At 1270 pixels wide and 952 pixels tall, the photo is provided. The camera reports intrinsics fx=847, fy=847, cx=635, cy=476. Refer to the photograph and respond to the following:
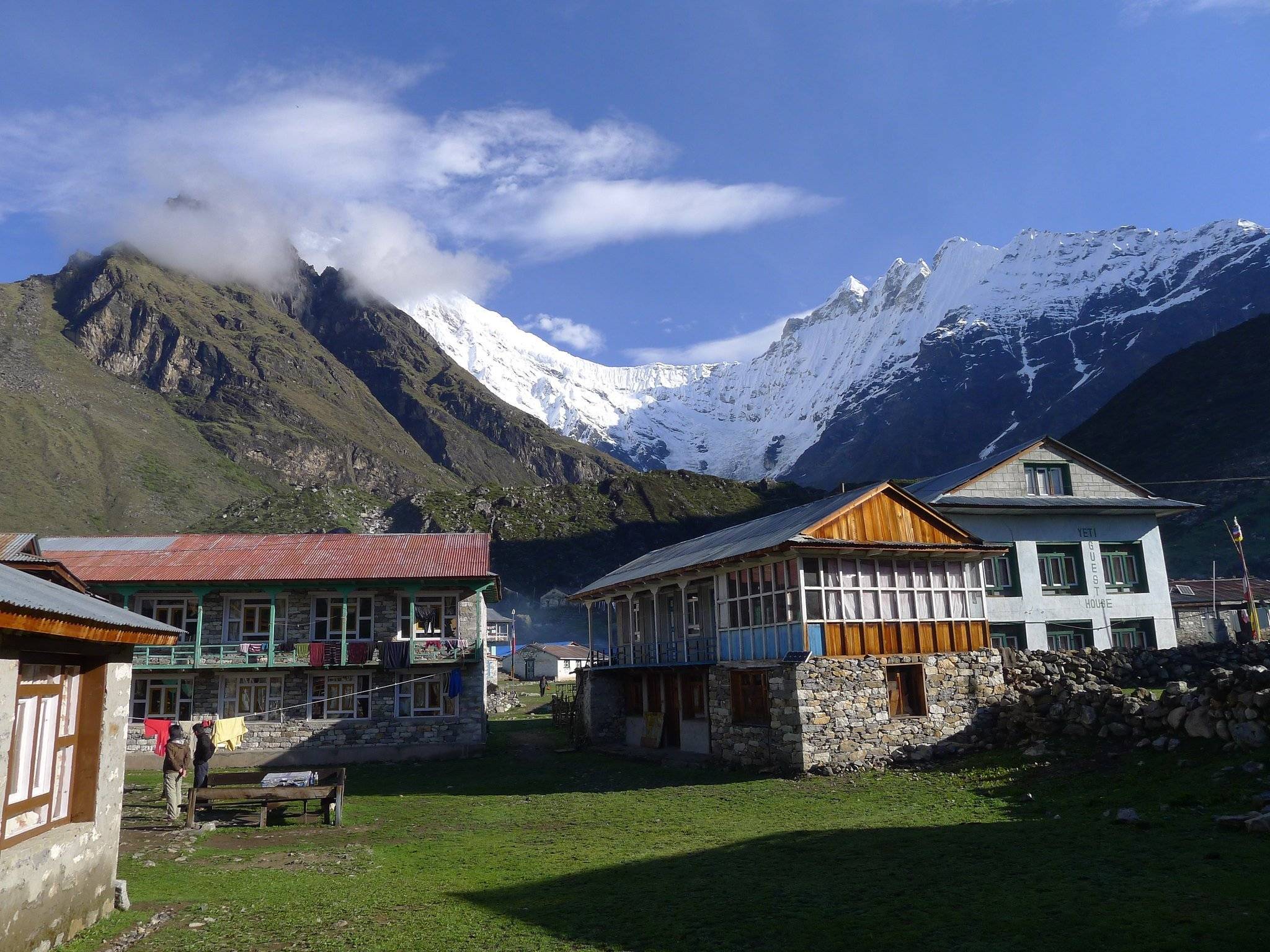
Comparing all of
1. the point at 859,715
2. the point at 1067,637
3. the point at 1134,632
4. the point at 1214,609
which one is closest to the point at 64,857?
the point at 859,715

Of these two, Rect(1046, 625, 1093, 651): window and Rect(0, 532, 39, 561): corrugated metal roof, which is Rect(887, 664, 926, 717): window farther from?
Rect(0, 532, 39, 561): corrugated metal roof

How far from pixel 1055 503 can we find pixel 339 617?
27341 mm

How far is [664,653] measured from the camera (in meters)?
29.4

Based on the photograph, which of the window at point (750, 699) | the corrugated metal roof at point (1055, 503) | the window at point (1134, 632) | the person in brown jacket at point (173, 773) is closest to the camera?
the person in brown jacket at point (173, 773)

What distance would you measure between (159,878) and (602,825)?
25.0ft

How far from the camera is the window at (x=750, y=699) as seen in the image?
2319 centimetres

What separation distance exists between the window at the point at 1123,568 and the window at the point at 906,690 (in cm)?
1410

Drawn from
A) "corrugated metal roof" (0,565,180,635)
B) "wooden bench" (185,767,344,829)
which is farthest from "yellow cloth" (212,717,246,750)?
"corrugated metal roof" (0,565,180,635)

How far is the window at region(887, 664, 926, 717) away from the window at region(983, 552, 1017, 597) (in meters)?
9.72

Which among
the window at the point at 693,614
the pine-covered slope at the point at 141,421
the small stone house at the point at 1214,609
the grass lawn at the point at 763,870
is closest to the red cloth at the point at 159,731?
the grass lawn at the point at 763,870

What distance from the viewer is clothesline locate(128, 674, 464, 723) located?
29.3 m

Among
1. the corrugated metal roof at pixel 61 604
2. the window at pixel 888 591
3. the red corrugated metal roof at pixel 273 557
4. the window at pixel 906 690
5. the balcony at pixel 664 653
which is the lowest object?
the window at pixel 906 690

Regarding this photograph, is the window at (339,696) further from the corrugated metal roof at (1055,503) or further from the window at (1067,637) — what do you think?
the window at (1067,637)

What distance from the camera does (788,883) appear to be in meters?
10.9
